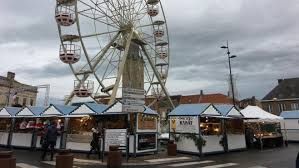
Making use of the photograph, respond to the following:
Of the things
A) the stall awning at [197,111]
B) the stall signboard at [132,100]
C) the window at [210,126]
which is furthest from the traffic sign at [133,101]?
the window at [210,126]

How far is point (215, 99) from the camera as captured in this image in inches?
2517

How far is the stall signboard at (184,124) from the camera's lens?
819 inches

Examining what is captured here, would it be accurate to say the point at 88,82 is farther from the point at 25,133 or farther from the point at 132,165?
the point at 132,165

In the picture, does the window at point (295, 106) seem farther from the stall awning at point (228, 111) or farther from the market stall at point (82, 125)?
the market stall at point (82, 125)

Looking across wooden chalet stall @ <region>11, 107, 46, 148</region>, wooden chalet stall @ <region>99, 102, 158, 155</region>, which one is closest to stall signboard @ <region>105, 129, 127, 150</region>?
wooden chalet stall @ <region>99, 102, 158, 155</region>

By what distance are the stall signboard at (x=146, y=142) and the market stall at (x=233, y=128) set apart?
5.42 m

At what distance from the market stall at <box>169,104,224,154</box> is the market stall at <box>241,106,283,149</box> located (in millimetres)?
4367

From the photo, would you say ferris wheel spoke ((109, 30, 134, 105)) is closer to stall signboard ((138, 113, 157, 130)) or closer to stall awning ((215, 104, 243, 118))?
stall signboard ((138, 113, 157, 130))

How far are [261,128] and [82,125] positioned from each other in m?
14.9

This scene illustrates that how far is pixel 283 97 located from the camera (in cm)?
6450

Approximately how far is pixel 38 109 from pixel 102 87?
784cm

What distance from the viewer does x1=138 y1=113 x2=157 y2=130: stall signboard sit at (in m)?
19.3

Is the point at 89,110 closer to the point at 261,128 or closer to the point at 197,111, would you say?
the point at 197,111

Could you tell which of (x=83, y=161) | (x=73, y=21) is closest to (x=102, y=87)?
(x=73, y=21)
